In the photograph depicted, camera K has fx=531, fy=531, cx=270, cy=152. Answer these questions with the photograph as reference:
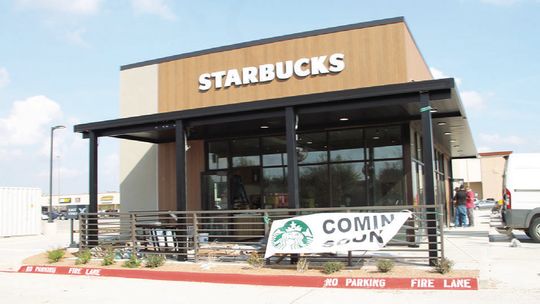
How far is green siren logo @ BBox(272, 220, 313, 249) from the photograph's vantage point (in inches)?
420

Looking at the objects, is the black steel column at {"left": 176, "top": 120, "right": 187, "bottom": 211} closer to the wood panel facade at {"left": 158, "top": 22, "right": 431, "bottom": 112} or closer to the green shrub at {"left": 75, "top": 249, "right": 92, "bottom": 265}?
the green shrub at {"left": 75, "top": 249, "right": 92, "bottom": 265}

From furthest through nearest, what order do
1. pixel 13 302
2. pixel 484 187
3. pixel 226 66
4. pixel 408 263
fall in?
pixel 484 187 → pixel 226 66 → pixel 408 263 → pixel 13 302

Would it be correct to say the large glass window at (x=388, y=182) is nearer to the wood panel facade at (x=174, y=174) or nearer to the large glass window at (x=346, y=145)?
the large glass window at (x=346, y=145)

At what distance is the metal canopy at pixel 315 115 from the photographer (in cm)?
1092

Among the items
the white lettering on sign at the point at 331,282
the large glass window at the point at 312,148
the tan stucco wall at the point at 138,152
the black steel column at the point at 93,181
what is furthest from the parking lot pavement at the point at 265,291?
the tan stucco wall at the point at 138,152

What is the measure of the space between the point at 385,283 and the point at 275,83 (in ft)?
25.8

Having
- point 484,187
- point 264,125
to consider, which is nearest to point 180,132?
point 264,125

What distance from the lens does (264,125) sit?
49.8ft

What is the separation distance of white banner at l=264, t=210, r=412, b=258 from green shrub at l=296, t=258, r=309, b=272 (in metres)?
0.19

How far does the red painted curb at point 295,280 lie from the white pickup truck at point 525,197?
6.97 metres

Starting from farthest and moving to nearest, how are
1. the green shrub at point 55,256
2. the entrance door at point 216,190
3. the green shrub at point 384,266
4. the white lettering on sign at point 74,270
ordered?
Result: the entrance door at point 216,190 → the green shrub at point 55,256 → the white lettering on sign at point 74,270 → the green shrub at point 384,266

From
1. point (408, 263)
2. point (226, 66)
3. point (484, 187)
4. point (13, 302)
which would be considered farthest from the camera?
point (484, 187)

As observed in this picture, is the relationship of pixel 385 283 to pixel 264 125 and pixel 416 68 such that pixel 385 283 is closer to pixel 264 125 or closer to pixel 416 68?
pixel 264 125

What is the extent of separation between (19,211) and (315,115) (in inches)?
730
